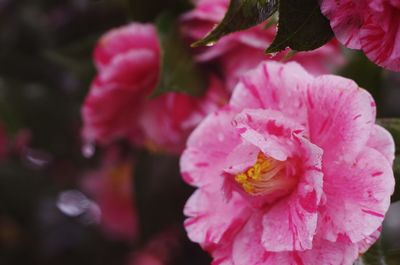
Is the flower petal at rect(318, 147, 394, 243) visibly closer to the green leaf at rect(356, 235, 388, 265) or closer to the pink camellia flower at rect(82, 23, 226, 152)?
the green leaf at rect(356, 235, 388, 265)

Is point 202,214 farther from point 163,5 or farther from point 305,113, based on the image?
point 163,5

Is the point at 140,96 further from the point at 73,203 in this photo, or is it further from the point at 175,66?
the point at 73,203

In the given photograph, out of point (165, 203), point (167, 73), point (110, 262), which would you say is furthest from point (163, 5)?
point (110, 262)

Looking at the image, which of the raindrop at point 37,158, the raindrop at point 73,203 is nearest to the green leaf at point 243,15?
the raindrop at point 37,158

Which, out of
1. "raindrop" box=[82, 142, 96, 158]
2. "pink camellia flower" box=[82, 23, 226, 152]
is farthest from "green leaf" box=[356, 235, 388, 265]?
"raindrop" box=[82, 142, 96, 158]

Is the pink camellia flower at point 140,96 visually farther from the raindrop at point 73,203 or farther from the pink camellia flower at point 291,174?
A: the raindrop at point 73,203

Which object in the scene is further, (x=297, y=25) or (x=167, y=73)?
(x=167, y=73)

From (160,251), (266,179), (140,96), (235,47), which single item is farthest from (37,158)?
(266,179)
